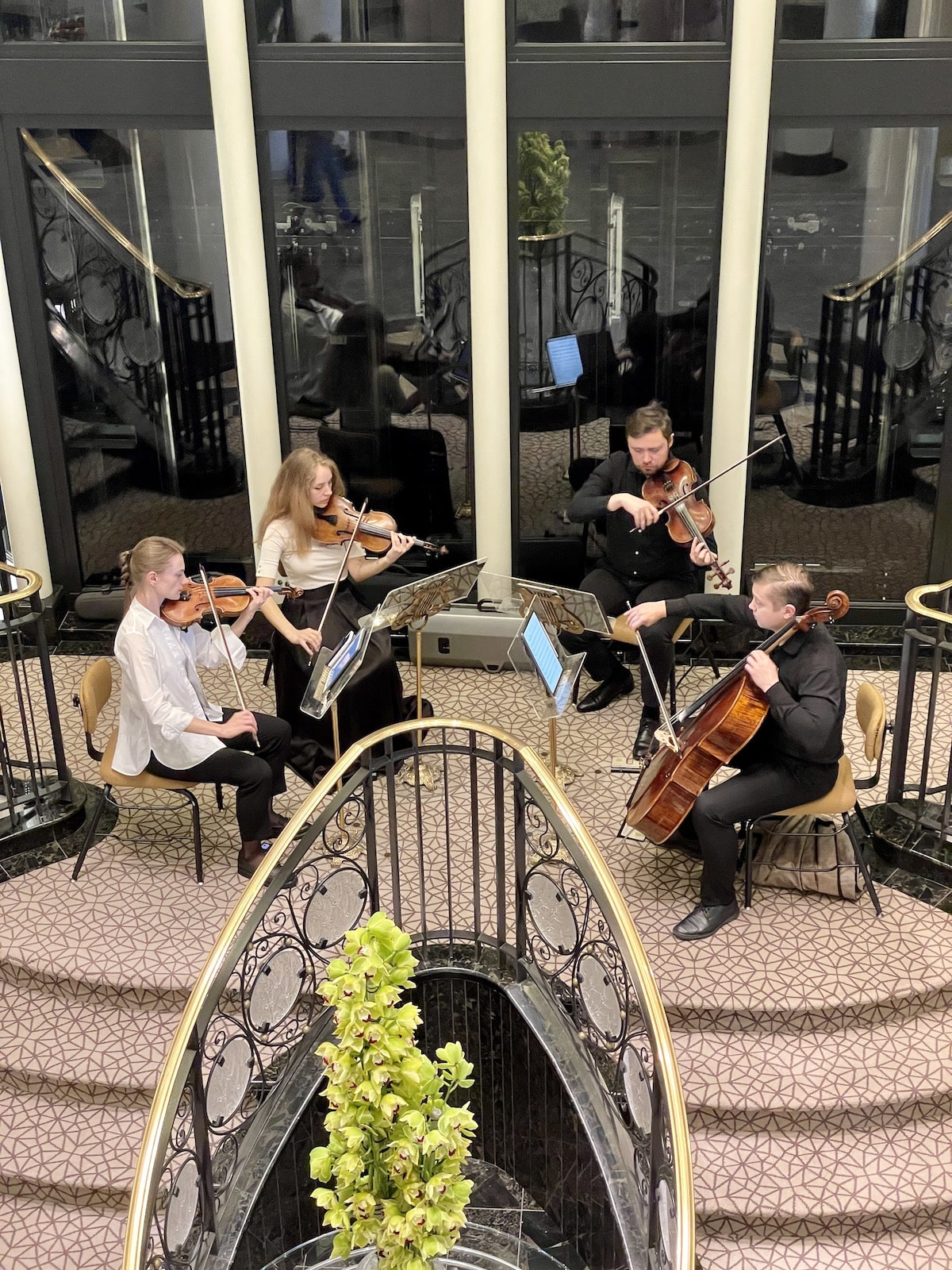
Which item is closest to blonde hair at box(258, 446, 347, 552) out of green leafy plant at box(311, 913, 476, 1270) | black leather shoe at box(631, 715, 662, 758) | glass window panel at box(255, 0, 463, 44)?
black leather shoe at box(631, 715, 662, 758)

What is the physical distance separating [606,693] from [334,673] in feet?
6.30

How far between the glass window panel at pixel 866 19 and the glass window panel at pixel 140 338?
106 inches

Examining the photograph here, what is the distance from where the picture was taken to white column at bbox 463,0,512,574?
6.06 metres

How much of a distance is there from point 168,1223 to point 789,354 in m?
4.73

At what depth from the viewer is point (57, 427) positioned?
714cm

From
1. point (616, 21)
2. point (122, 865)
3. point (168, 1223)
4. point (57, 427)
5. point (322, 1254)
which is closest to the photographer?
point (168, 1223)

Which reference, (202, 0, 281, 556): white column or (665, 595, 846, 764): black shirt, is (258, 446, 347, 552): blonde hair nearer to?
(202, 0, 281, 556): white column

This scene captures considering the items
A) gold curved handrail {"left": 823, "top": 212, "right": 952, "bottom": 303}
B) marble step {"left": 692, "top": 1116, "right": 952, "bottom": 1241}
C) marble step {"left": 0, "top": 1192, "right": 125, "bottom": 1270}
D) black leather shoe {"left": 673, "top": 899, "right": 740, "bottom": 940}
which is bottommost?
marble step {"left": 0, "top": 1192, "right": 125, "bottom": 1270}

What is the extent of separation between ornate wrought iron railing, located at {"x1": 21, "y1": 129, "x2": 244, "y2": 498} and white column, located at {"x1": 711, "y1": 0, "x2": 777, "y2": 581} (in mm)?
2419

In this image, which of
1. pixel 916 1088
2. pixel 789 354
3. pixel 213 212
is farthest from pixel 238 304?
pixel 916 1088

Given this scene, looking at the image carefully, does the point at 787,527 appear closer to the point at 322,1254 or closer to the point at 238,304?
the point at 238,304

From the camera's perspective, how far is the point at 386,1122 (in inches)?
131

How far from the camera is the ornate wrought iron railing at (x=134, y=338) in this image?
22.2 ft

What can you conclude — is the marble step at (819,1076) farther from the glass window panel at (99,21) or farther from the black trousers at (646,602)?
the glass window panel at (99,21)
